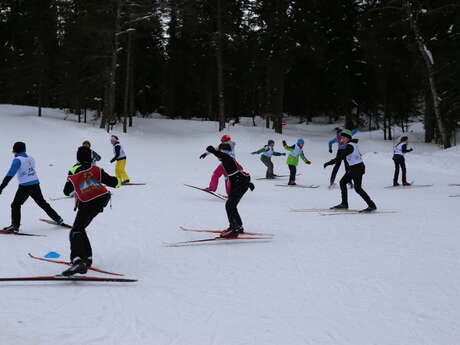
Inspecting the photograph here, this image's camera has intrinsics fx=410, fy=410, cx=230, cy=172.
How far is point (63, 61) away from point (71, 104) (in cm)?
336

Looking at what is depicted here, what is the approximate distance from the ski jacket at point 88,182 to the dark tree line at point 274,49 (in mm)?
21900

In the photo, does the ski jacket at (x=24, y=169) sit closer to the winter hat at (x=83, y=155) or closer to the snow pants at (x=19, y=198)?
the snow pants at (x=19, y=198)

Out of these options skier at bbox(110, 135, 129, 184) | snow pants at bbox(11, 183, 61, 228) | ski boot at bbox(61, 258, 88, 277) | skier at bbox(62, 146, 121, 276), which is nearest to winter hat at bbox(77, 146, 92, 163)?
skier at bbox(62, 146, 121, 276)

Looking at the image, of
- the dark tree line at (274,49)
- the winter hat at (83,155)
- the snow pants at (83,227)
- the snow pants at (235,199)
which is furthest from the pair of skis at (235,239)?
the dark tree line at (274,49)

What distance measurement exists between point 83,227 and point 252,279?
2211 millimetres

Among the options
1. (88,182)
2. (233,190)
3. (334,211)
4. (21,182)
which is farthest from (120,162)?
(88,182)

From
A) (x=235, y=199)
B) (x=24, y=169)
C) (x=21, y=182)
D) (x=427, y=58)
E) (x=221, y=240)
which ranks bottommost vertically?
(x=221, y=240)

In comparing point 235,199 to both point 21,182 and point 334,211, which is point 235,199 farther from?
point 21,182

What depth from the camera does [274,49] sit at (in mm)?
30469

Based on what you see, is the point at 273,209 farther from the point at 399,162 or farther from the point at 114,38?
the point at 114,38

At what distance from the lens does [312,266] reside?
5551 mm

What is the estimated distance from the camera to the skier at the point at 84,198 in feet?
16.7

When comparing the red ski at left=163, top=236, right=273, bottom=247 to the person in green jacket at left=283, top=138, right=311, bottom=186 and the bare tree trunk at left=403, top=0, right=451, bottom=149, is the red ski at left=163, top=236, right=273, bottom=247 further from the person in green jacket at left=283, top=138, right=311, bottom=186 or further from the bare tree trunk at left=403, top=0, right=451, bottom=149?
the bare tree trunk at left=403, top=0, right=451, bottom=149

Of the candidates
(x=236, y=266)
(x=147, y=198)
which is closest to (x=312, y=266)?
(x=236, y=266)
